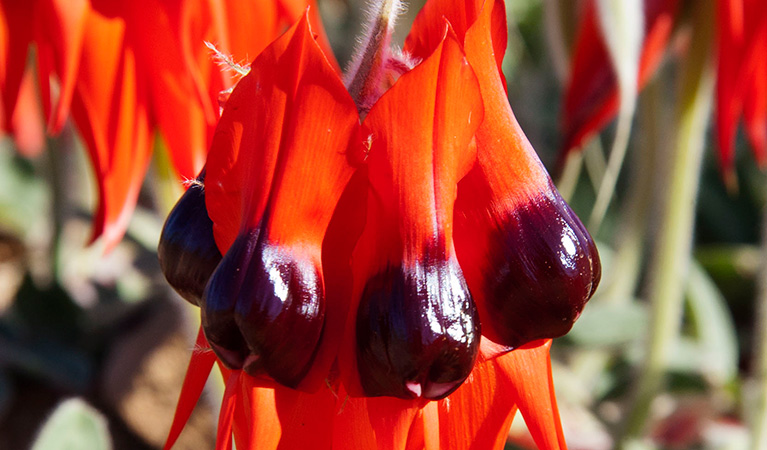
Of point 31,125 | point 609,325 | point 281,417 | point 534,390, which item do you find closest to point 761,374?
point 609,325

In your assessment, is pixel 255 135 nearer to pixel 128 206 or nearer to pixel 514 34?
pixel 128 206

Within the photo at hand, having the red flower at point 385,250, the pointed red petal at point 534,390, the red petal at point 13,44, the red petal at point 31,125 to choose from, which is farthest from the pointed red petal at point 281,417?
the red petal at point 31,125

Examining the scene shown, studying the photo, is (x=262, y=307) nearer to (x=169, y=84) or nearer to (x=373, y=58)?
(x=373, y=58)

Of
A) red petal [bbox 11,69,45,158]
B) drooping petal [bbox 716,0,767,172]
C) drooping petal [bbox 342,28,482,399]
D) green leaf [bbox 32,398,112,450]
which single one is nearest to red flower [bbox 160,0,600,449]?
drooping petal [bbox 342,28,482,399]

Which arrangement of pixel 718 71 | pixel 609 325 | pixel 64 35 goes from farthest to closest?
pixel 609 325, pixel 718 71, pixel 64 35

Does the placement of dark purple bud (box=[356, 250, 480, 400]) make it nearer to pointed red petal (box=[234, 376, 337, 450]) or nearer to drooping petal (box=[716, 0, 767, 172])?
pointed red petal (box=[234, 376, 337, 450])

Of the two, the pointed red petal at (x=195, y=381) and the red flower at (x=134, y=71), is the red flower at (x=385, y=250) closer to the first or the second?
the pointed red petal at (x=195, y=381)

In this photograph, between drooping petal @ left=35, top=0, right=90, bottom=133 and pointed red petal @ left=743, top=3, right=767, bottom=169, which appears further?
pointed red petal @ left=743, top=3, right=767, bottom=169
